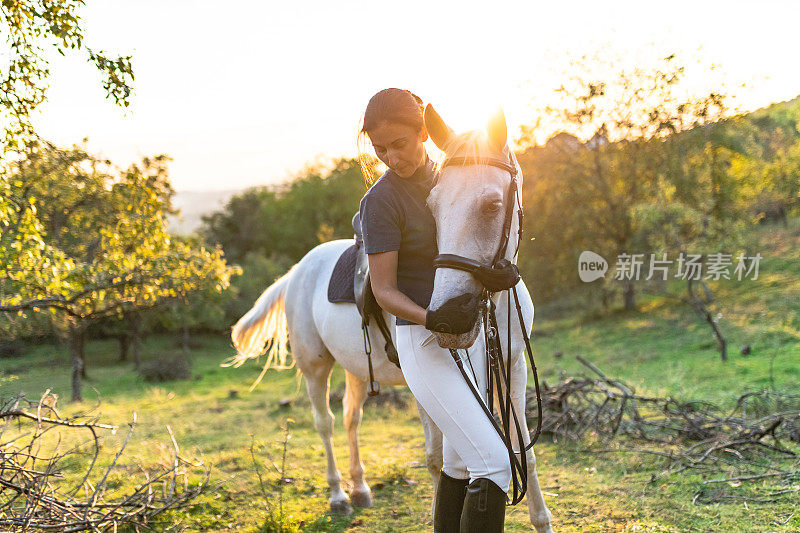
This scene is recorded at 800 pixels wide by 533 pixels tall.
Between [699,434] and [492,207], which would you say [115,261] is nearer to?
[492,207]

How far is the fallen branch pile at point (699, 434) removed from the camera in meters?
4.66

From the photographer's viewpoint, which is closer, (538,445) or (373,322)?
(373,322)

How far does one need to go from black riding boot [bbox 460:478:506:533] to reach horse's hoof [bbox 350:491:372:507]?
263cm

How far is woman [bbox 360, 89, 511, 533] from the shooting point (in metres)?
2.19

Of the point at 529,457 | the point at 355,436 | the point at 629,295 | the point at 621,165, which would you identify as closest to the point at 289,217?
the point at 621,165

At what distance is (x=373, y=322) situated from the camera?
375 centimetres

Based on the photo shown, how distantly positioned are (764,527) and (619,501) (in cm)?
91

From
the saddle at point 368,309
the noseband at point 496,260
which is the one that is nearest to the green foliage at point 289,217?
the saddle at point 368,309

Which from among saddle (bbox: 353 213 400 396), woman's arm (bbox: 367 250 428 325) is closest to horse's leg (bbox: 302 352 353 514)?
saddle (bbox: 353 213 400 396)

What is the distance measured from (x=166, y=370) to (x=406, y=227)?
18.0m

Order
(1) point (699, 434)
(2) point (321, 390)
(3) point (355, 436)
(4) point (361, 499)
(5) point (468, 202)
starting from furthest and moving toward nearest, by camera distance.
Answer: (1) point (699, 434) → (2) point (321, 390) → (3) point (355, 436) → (4) point (361, 499) → (5) point (468, 202)

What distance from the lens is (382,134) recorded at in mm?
2285

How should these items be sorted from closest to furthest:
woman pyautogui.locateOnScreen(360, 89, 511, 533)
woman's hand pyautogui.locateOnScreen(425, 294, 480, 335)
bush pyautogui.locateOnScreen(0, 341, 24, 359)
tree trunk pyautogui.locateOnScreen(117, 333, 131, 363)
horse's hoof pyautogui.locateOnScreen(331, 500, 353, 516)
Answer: woman's hand pyautogui.locateOnScreen(425, 294, 480, 335)
woman pyautogui.locateOnScreen(360, 89, 511, 533)
horse's hoof pyautogui.locateOnScreen(331, 500, 353, 516)
bush pyautogui.locateOnScreen(0, 341, 24, 359)
tree trunk pyautogui.locateOnScreen(117, 333, 131, 363)

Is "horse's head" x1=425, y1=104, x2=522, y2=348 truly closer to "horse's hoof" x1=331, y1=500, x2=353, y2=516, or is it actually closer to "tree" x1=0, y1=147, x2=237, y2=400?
"horse's hoof" x1=331, y1=500, x2=353, y2=516
